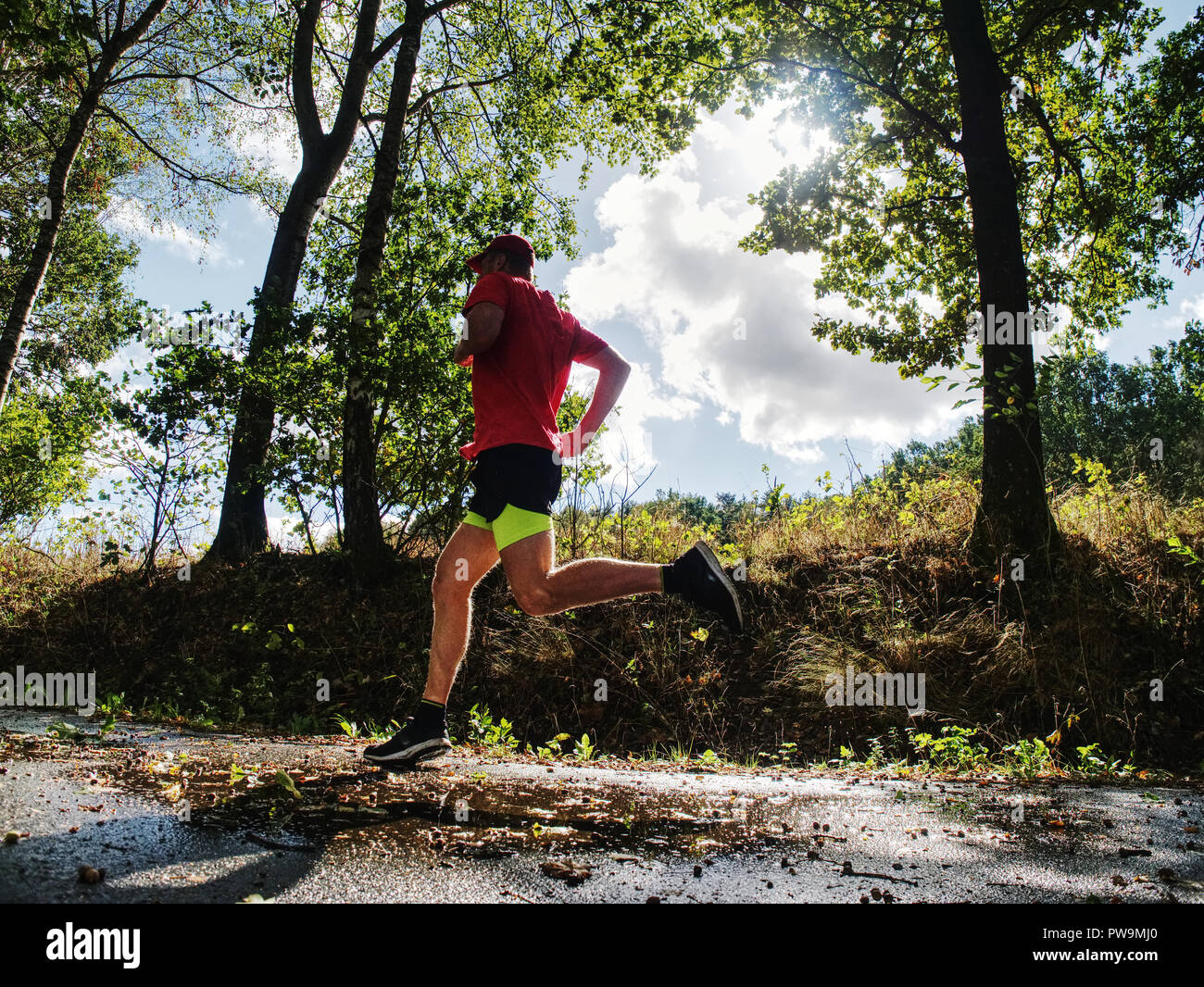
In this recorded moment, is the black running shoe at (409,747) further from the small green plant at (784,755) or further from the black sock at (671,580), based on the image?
the small green plant at (784,755)

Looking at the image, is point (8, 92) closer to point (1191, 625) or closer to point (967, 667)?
point (967, 667)

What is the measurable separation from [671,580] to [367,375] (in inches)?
185

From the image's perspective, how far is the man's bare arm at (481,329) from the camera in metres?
3.22

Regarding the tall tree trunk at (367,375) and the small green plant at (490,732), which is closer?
the small green plant at (490,732)

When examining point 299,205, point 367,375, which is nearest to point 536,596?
point 367,375

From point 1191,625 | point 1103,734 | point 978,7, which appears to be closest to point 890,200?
point 978,7

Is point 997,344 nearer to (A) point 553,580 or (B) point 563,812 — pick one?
(A) point 553,580

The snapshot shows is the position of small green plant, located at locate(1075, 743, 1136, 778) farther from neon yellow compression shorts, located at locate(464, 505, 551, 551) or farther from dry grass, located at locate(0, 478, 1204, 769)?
neon yellow compression shorts, located at locate(464, 505, 551, 551)

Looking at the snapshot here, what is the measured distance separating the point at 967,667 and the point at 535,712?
3.43m

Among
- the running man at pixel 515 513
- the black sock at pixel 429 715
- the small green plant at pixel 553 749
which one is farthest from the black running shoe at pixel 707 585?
the small green plant at pixel 553 749

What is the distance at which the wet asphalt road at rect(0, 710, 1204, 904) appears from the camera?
6.01ft

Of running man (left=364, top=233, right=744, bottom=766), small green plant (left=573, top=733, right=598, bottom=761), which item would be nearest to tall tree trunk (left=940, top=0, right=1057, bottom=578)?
small green plant (left=573, top=733, right=598, bottom=761)
